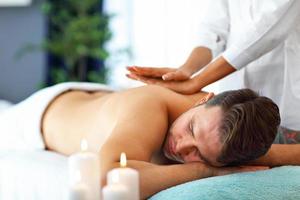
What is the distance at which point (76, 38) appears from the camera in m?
4.34

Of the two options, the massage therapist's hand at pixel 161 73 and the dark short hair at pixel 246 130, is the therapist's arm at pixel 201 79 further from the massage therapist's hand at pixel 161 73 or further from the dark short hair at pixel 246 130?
the dark short hair at pixel 246 130

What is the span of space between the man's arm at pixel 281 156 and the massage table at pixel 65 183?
0.10 meters

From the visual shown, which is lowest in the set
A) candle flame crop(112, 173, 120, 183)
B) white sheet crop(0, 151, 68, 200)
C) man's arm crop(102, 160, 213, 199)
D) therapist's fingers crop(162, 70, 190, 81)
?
white sheet crop(0, 151, 68, 200)

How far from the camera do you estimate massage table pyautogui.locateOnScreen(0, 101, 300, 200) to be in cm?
133

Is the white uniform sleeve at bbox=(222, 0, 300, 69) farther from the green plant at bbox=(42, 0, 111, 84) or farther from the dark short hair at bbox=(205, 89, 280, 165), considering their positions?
the green plant at bbox=(42, 0, 111, 84)

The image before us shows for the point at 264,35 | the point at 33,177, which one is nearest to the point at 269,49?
the point at 264,35

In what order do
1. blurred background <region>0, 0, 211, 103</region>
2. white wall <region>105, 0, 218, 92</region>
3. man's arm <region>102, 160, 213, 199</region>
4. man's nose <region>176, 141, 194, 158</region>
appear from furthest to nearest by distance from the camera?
blurred background <region>0, 0, 211, 103</region> → white wall <region>105, 0, 218, 92</region> → man's nose <region>176, 141, 194, 158</region> → man's arm <region>102, 160, 213, 199</region>

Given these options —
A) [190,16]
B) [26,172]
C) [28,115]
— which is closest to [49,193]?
[26,172]

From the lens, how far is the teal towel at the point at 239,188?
131cm

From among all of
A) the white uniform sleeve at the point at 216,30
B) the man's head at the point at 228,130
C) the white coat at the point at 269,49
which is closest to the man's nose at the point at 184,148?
the man's head at the point at 228,130

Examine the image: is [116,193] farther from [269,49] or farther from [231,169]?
[269,49]

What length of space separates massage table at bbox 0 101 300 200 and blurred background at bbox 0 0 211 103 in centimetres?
217

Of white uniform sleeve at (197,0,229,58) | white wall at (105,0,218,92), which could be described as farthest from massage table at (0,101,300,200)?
white wall at (105,0,218,92)

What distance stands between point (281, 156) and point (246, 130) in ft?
0.87
